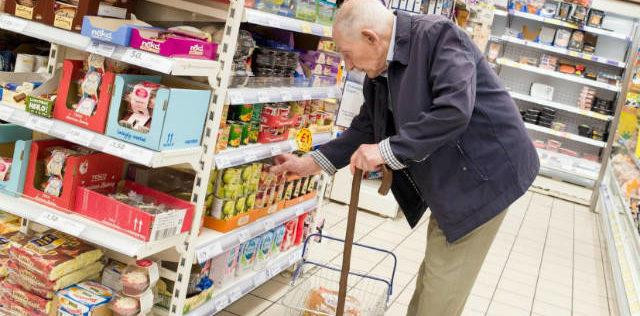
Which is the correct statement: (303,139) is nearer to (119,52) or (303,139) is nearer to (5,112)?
(119,52)

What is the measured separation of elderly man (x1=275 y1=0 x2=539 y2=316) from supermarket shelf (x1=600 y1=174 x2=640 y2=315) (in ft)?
7.13

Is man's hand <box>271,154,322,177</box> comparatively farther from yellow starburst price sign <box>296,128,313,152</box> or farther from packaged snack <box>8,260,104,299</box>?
packaged snack <box>8,260,104,299</box>

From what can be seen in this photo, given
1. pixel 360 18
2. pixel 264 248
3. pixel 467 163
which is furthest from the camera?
pixel 264 248

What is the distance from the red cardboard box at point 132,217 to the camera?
108 inches

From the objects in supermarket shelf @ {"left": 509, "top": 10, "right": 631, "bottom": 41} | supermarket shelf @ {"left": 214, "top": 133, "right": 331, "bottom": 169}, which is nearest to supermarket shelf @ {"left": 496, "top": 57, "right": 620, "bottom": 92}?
supermarket shelf @ {"left": 509, "top": 10, "right": 631, "bottom": 41}

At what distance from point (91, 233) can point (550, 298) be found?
12.0 feet

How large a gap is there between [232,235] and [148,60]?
1057 millimetres

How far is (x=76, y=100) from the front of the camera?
2951mm

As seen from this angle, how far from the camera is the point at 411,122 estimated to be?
2.46 m

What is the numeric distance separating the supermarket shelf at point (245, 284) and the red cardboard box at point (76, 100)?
99 cm

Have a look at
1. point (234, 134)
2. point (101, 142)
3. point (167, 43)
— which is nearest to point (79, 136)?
point (101, 142)

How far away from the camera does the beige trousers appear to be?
2.75 metres

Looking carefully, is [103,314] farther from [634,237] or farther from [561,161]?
[561,161]

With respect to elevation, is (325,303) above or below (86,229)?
below
